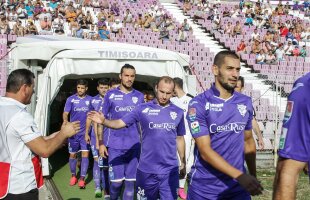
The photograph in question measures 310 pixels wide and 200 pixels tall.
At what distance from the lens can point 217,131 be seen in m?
4.45

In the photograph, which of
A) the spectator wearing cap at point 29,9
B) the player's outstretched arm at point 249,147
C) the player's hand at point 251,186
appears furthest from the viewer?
the spectator wearing cap at point 29,9

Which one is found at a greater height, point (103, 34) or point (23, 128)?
point (23, 128)

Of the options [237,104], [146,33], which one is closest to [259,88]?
[146,33]

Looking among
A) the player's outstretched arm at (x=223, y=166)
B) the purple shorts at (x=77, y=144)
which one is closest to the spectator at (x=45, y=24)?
the purple shorts at (x=77, y=144)

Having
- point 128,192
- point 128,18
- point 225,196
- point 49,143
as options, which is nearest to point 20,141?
point 49,143

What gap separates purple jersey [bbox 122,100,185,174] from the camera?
6.43 m

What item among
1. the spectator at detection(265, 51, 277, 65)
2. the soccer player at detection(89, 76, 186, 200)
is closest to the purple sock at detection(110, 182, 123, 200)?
the soccer player at detection(89, 76, 186, 200)

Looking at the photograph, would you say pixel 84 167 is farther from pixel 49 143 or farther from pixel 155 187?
pixel 49 143

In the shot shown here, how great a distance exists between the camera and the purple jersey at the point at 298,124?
2.48 m

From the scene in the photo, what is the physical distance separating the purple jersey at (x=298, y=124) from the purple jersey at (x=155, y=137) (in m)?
3.95

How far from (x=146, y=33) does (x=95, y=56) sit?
41.6 ft

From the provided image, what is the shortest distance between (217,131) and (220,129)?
33 millimetres

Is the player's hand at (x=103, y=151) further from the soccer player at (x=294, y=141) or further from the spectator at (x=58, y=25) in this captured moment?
the spectator at (x=58, y=25)

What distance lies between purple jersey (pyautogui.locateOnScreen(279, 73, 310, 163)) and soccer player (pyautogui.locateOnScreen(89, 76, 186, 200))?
12.9 ft
